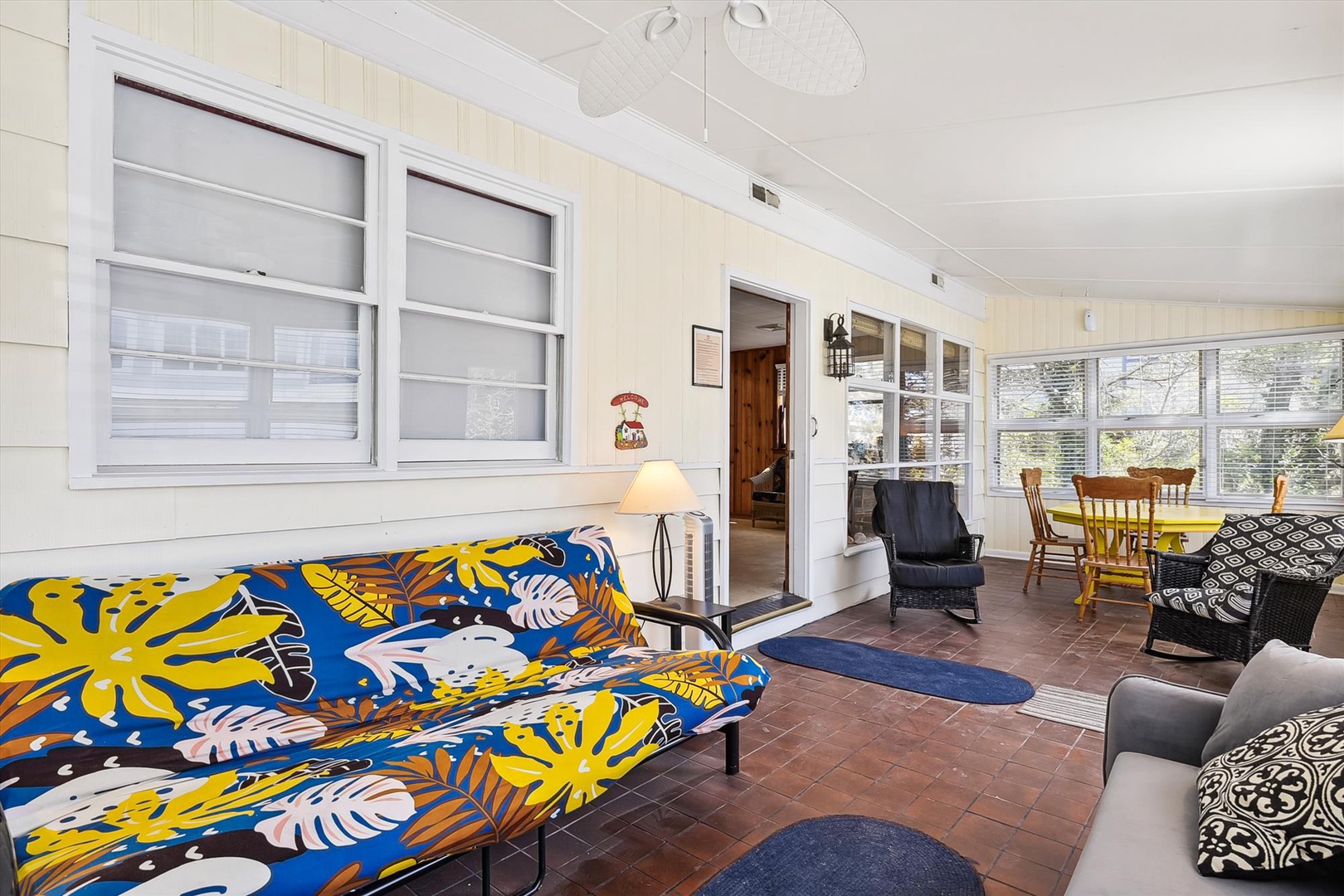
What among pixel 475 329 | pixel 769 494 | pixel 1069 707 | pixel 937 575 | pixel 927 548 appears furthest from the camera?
pixel 769 494

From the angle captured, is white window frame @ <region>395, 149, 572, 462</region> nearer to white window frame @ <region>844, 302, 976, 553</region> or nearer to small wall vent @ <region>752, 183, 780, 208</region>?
small wall vent @ <region>752, 183, 780, 208</region>

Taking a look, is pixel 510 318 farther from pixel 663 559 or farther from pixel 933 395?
pixel 933 395

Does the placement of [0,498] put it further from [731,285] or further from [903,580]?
[903,580]

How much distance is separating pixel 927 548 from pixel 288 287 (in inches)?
179

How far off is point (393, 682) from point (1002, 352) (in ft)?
23.8

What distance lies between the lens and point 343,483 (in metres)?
2.51

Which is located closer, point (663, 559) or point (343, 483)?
point (343, 483)

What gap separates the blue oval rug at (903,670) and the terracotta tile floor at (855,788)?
0.11 meters

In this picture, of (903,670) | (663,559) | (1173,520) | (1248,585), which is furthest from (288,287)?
(1173,520)

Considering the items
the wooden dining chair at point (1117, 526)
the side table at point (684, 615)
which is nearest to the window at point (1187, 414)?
the wooden dining chair at point (1117, 526)

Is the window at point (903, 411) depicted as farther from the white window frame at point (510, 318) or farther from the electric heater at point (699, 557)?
the white window frame at point (510, 318)

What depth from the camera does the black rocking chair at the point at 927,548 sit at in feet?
15.8

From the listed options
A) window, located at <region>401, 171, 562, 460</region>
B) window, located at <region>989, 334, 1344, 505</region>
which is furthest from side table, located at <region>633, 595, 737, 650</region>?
window, located at <region>989, 334, 1344, 505</region>

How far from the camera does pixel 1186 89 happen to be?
2830 millimetres
